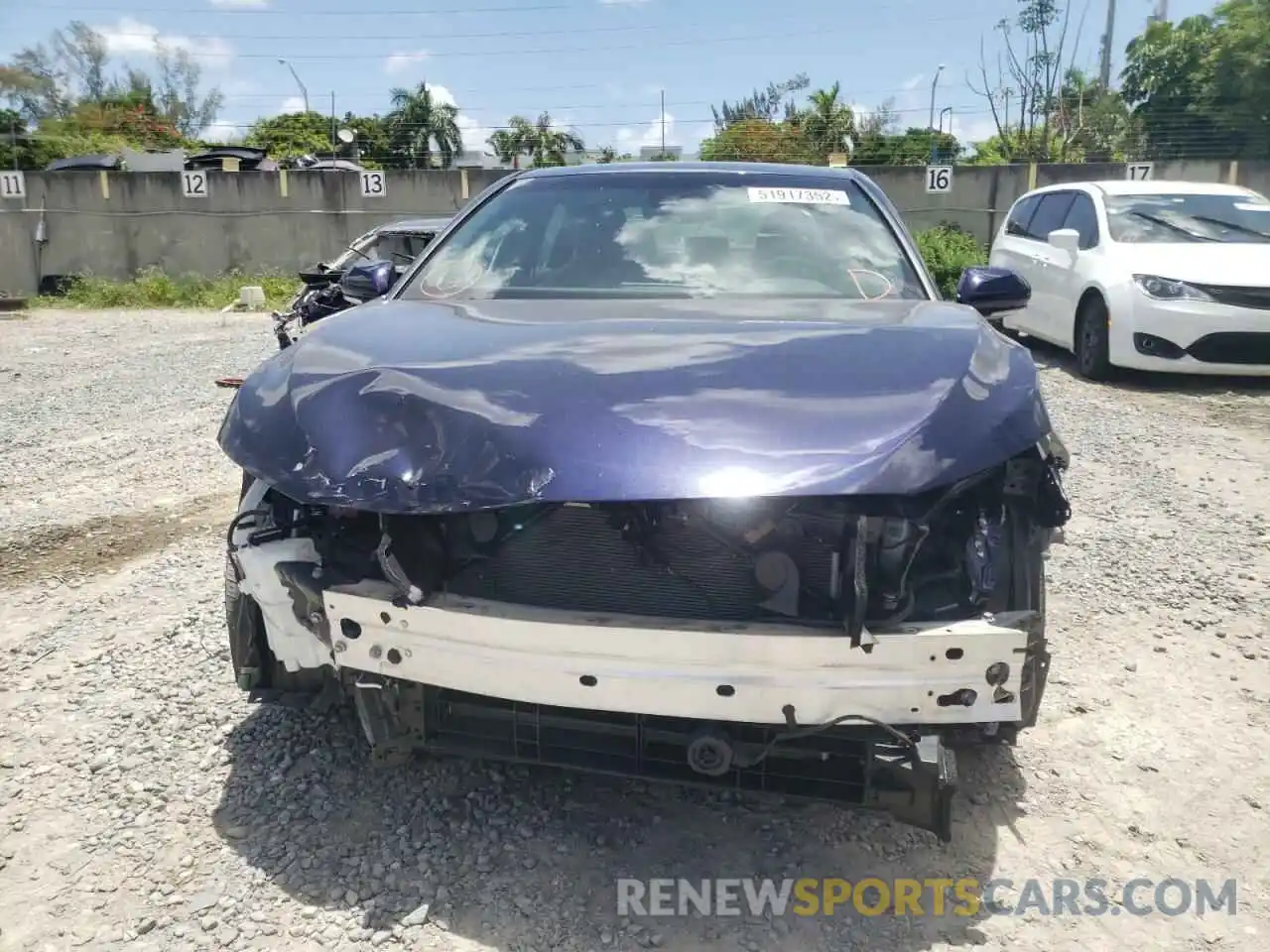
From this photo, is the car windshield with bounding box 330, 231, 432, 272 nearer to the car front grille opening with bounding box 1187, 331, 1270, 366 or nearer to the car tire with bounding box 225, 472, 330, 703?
the car front grille opening with bounding box 1187, 331, 1270, 366

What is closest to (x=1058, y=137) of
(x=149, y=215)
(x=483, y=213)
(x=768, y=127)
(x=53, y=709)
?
(x=768, y=127)

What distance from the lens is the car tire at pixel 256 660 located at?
2.55 meters

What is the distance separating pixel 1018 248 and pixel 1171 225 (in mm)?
1744

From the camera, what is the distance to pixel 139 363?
9.67 m

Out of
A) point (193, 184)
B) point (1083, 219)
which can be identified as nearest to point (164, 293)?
point (193, 184)

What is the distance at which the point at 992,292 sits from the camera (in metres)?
3.60

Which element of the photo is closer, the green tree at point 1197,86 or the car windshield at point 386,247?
the car windshield at point 386,247

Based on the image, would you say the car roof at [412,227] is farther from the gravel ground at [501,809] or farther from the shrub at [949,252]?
the shrub at [949,252]

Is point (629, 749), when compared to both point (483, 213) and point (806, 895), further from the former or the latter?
Result: point (483, 213)

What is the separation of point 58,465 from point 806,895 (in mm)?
5281

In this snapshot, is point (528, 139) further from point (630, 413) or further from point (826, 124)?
point (630, 413)

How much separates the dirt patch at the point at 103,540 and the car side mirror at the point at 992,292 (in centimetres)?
346

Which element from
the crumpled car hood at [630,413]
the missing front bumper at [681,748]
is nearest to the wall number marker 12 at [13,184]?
the crumpled car hood at [630,413]

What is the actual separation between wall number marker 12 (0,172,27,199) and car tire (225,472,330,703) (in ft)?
60.9
